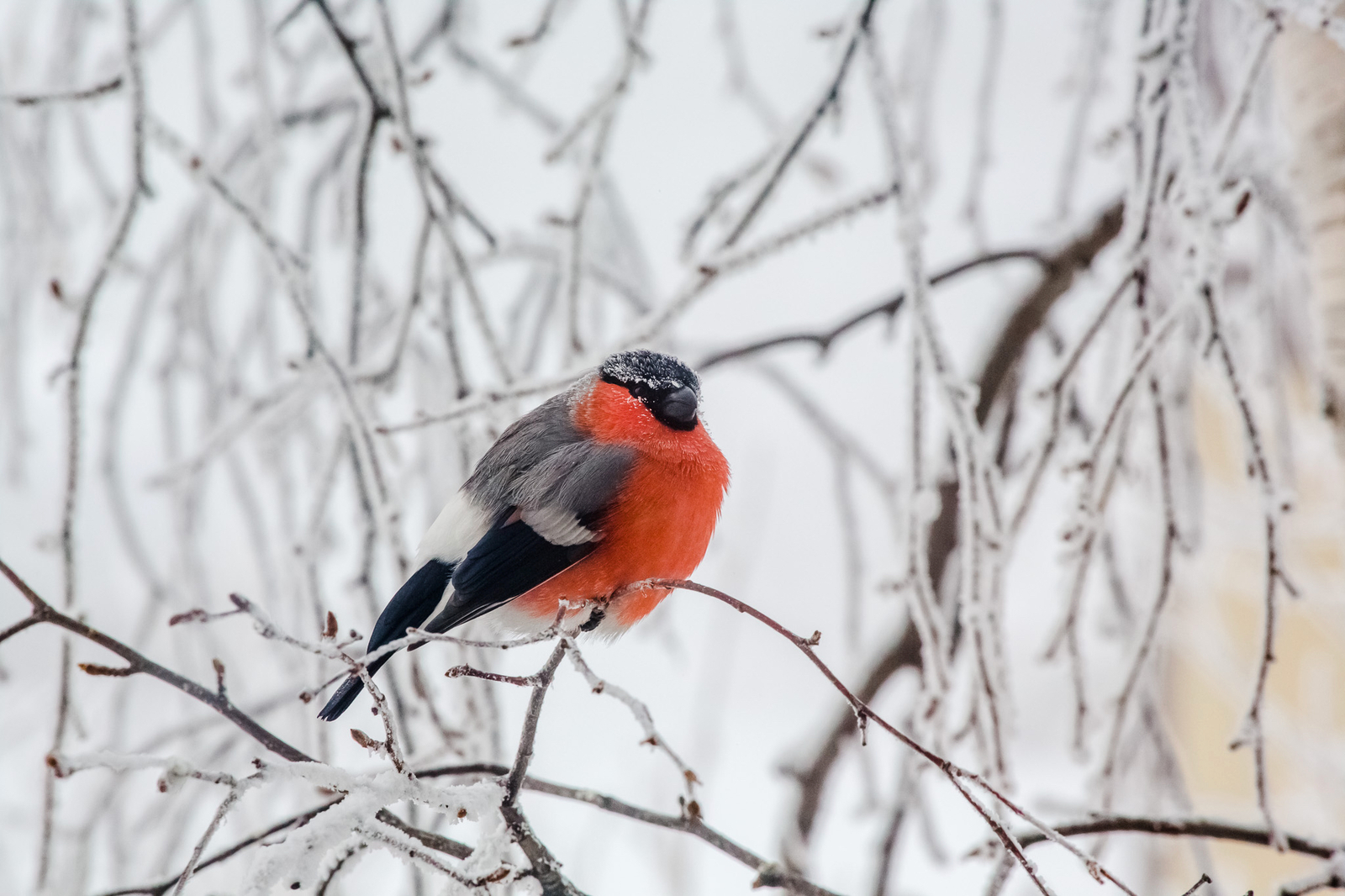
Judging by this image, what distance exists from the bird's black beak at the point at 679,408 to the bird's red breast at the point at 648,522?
1cm

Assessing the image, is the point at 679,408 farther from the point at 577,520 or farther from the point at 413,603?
the point at 413,603

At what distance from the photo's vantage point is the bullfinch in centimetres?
136

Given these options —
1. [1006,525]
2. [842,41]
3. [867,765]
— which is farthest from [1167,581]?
[867,765]

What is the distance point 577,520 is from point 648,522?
10 cm

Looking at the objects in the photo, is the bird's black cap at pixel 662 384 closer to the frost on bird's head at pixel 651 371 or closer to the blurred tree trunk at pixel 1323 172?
the frost on bird's head at pixel 651 371

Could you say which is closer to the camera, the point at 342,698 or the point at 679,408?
the point at 342,698

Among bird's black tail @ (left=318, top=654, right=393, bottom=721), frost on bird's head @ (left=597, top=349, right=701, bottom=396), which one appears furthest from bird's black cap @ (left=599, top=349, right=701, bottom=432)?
bird's black tail @ (left=318, top=654, right=393, bottom=721)

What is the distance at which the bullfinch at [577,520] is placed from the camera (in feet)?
4.47

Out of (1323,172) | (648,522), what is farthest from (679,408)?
(1323,172)

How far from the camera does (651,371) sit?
5.10 ft

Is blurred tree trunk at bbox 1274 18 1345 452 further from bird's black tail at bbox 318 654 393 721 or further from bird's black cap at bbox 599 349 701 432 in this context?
bird's black tail at bbox 318 654 393 721

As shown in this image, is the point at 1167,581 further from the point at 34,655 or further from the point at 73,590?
the point at 34,655

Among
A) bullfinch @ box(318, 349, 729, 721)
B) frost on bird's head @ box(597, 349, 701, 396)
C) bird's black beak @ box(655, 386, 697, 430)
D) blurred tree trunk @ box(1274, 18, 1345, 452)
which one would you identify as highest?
blurred tree trunk @ box(1274, 18, 1345, 452)

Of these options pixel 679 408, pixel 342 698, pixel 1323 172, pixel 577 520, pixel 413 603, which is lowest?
pixel 342 698
